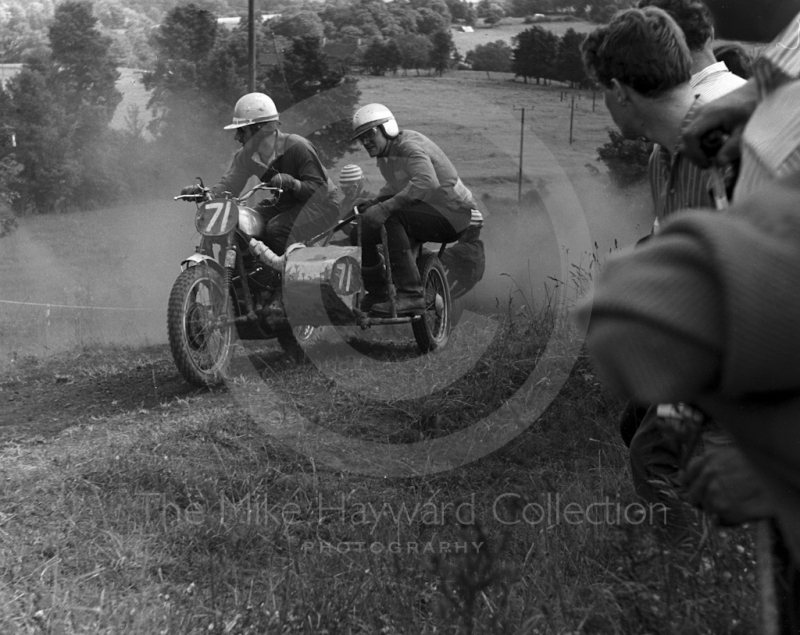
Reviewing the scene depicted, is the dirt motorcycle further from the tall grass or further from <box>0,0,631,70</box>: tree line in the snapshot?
<box>0,0,631,70</box>: tree line

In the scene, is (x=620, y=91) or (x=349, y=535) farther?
(x=349, y=535)

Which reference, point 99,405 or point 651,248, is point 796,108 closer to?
point 651,248

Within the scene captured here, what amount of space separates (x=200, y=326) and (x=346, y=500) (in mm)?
2554

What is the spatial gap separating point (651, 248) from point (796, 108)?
31 cm

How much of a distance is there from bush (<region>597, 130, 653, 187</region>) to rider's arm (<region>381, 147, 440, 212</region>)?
3.85 meters

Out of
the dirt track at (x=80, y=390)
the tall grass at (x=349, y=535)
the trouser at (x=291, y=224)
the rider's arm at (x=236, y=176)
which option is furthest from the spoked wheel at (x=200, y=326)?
the rider's arm at (x=236, y=176)

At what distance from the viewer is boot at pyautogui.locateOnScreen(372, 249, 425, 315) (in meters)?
6.95

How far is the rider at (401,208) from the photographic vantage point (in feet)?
22.8

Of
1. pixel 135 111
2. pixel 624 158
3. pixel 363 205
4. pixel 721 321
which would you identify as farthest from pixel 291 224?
pixel 135 111

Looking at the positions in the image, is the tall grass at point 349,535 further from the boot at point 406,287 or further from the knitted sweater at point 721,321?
the knitted sweater at point 721,321

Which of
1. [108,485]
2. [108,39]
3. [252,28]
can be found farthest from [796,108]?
[108,39]

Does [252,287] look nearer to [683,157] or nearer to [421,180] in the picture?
[421,180]

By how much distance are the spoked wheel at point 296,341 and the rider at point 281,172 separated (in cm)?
70

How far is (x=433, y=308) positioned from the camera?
24.7 ft
